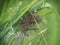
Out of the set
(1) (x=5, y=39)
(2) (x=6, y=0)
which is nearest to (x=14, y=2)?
(2) (x=6, y=0)

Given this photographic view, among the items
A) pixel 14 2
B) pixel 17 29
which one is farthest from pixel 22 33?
pixel 14 2

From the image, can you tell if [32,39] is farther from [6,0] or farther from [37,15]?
[6,0]

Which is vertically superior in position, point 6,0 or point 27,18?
point 6,0

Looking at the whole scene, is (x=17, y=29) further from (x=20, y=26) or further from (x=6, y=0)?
(x=6, y=0)

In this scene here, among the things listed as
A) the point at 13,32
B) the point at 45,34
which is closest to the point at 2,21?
the point at 13,32

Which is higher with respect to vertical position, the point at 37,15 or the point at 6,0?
the point at 6,0

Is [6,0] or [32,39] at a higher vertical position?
[6,0]

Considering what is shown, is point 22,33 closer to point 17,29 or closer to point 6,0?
point 17,29
